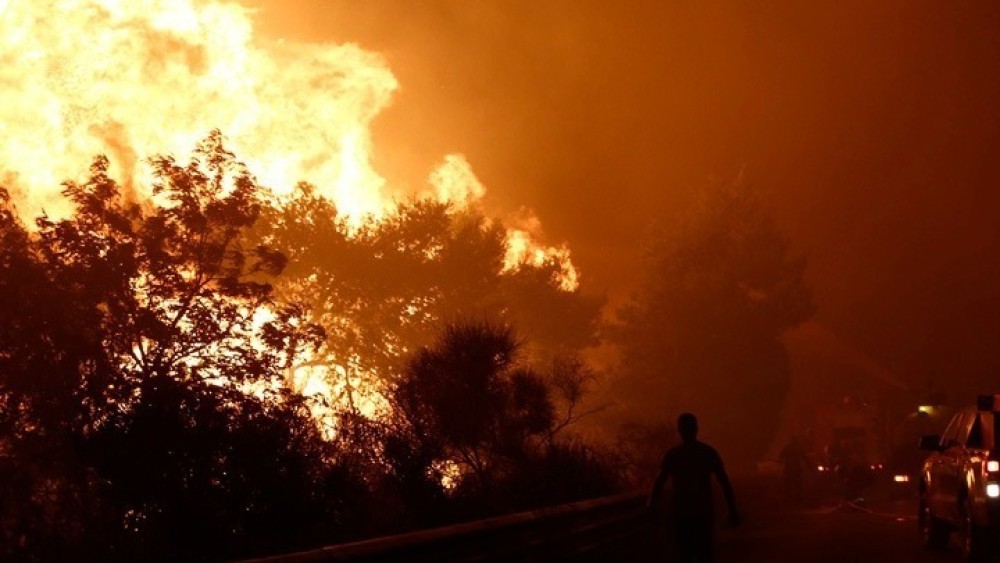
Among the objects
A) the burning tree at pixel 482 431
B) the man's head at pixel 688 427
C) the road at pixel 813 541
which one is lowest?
the road at pixel 813 541

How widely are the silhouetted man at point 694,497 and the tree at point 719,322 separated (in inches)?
2224

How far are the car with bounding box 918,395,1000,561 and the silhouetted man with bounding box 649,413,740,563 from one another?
544cm

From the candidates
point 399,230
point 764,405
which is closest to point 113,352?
point 399,230

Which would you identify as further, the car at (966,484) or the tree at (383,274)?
the tree at (383,274)

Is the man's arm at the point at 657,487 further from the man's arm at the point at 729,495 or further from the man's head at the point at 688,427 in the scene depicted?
the man's arm at the point at 729,495

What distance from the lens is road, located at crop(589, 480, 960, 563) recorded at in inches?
759

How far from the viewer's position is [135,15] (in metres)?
40.9

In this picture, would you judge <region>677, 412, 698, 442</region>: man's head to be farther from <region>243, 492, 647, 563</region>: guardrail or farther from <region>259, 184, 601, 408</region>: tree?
<region>259, 184, 601, 408</region>: tree

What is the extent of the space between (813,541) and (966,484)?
4651 millimetres

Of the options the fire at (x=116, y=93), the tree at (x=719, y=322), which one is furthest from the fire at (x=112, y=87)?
the tree at (x=719, y=322)

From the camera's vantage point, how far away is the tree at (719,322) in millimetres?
70000

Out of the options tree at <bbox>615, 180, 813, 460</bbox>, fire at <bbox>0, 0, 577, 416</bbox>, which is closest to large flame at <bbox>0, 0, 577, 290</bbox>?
fire at <bbox>0, 0, 577, 416</bbox>

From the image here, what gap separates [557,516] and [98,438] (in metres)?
7.12

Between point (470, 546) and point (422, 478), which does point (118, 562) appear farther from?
point (422, 478)
